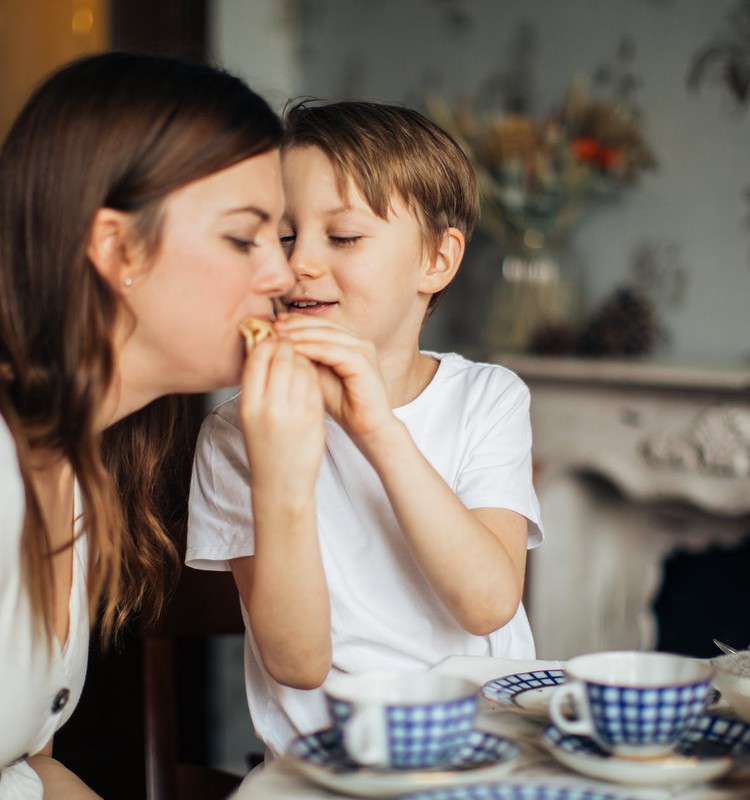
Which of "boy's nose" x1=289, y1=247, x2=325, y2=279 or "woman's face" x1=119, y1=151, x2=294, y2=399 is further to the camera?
"boy's nose" x1=289, y1=247, x2=325, y2=279

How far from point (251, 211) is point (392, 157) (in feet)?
1.15

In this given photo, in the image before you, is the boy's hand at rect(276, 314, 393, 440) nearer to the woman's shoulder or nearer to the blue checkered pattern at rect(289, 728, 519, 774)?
the woman's shoulder

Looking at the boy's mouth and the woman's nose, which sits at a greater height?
the woman's nose

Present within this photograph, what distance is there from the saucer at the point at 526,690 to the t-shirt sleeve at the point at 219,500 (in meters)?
0.41

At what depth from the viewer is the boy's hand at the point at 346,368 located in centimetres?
108

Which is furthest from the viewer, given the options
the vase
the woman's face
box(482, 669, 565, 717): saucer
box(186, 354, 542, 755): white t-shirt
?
the vase

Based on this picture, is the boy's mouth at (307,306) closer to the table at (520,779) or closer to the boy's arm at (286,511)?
the boy's arm at (286,511)

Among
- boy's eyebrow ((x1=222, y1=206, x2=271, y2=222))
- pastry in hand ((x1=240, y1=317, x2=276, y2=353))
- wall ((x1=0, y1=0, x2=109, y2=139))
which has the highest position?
wall ((x1=0, y1=0, x2=109, y2=139))

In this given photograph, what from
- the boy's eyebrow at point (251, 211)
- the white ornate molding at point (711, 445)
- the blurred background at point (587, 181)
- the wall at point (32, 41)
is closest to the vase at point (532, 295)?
the blurred background at point (587, 181)

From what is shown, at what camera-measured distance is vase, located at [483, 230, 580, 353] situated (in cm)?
271

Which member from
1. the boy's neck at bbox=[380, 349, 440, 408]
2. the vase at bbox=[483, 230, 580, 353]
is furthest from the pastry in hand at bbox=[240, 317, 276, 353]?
the vase at bbox=[483, 230, 580, 353]

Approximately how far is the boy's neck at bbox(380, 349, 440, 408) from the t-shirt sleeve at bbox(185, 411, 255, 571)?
203mm

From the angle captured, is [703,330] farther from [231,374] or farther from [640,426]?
A: [231,374]

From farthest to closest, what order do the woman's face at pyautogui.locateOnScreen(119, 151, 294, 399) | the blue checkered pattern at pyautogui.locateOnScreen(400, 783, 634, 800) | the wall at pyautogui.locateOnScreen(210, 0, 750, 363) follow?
the wall at pyautogui.locateOnScreen(210, 0, 750, 363) < the woman's face at pyautogui.locateOnScreen(119, 151, 294, 399) < the blue checkered pattern at pyautogui.locateOnScreen(400, 783, 634, 800)
